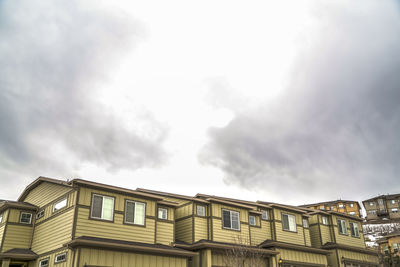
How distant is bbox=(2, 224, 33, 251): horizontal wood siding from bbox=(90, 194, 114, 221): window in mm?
6758

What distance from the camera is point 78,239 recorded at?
1725cm

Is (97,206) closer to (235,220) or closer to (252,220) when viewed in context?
(235,220)

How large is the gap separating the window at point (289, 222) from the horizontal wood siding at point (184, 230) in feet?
30.0

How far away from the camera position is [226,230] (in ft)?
84.0

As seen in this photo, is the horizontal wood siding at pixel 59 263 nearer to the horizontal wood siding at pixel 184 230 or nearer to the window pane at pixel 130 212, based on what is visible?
the window pane at pixel 130 212

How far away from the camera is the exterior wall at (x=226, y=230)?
2501cm

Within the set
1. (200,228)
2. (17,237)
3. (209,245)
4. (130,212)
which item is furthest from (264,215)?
(17,237)

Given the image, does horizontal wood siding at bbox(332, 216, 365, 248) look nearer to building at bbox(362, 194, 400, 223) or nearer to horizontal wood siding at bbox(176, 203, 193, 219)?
horizontal wood siding at bbox(176, 203, 193, 219)

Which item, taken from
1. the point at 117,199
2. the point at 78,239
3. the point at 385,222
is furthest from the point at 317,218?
the point at 385,222

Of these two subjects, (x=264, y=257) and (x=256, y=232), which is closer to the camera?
(x=264, y=257)

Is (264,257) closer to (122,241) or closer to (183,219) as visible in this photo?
(183,219)

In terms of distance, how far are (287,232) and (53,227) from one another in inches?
723

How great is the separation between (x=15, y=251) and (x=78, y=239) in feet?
24.8

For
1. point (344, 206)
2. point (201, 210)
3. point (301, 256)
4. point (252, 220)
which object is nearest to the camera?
point (201, 210)
